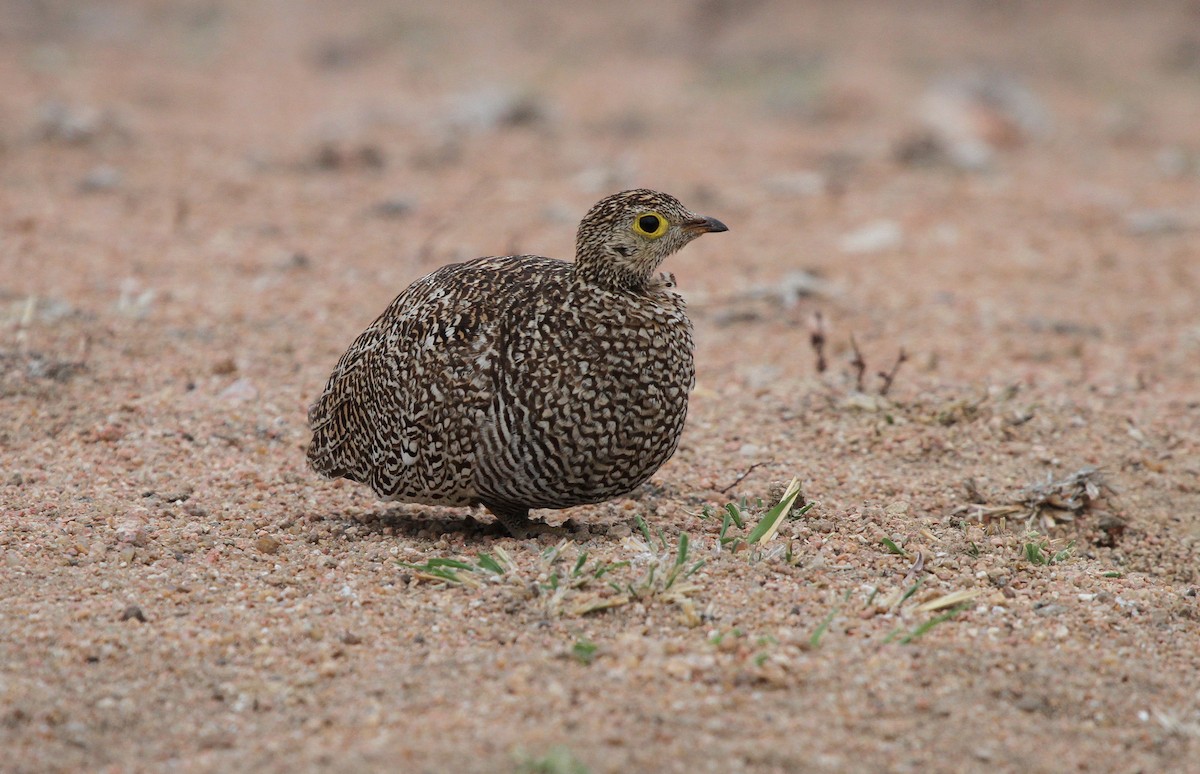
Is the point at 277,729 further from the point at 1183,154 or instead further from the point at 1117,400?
the point at 1183,154

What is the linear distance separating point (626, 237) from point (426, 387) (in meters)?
0.83

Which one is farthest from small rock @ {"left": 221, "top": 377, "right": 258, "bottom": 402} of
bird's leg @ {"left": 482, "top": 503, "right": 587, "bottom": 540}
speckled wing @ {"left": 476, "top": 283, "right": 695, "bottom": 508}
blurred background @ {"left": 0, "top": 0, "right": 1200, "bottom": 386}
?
speckled wing @ {"left": 476, "top": 283, "right": 695, "bottom": 508}

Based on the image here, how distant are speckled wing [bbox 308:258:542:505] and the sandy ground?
26 centimetres

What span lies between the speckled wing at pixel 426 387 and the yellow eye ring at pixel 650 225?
1.45 ft

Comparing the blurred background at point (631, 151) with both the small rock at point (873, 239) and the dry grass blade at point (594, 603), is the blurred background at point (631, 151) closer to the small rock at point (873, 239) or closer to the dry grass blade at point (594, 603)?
the small rock at point (873, 239)

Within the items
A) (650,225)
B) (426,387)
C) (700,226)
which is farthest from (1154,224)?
(426,387)

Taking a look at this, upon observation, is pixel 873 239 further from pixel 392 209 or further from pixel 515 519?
pixel 515 519

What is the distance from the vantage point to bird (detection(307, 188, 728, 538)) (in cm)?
444

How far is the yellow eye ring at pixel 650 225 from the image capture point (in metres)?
4.65

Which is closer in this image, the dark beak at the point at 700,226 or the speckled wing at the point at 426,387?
the speckled wing at the point at 426,387

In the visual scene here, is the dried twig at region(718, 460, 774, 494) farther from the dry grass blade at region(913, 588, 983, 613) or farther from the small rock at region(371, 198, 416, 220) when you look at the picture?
the small rock at region(371, 198, 416, 220)

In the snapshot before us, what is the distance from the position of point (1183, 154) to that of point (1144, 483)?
864 centimetres

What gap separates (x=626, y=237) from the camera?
4.64m

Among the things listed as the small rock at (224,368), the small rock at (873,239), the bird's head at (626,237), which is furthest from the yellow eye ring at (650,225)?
the small rock at (873,239)
